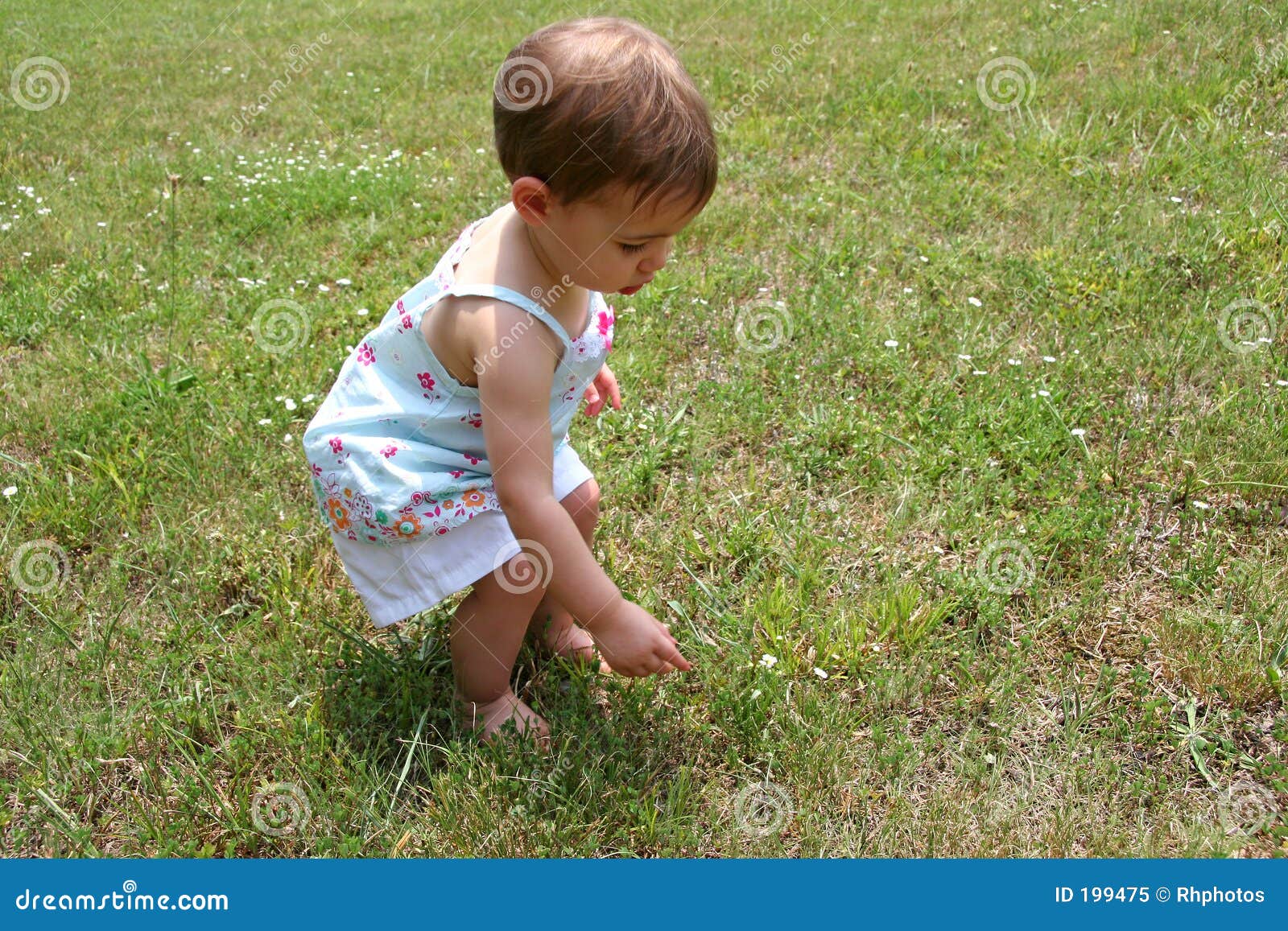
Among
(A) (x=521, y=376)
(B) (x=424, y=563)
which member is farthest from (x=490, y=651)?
(A) (x=521, y=376)

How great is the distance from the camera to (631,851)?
7.19 ft

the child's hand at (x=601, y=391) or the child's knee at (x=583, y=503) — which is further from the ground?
the child's hand at (x=601, y=391)

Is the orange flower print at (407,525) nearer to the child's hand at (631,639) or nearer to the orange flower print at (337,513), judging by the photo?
the orange flower print at (337,513)

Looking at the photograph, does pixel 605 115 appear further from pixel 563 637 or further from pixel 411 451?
pixel 563 637

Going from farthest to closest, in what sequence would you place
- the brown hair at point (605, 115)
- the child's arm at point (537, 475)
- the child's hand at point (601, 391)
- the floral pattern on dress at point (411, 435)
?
1. the child's hand at point (601, 391)
2. the floral pattern on dress at point (411, 435)
3. the child's arm at point (537, 475)
4. the brown hair at point (605, 115)

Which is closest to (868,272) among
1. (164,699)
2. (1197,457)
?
(1197,457)

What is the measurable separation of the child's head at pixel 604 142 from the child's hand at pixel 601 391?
0.80m

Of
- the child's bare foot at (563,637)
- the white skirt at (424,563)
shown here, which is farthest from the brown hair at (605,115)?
the child's bare foot at (563,637)

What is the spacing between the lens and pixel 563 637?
273 cm

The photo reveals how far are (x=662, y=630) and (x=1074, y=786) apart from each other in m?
1.00

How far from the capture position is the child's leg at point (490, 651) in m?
2.35

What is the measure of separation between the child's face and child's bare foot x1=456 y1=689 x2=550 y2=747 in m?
1.06

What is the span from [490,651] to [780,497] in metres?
1.14

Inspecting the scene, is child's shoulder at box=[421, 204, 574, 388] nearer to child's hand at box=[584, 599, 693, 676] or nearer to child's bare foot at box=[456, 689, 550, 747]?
child's hand at box=[584, 599, 693, 676]
